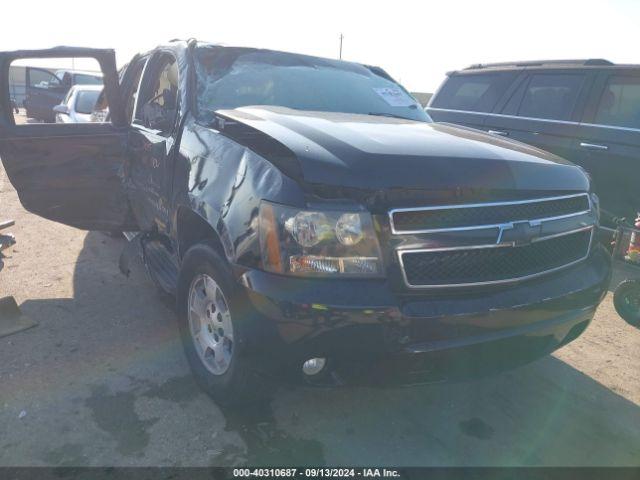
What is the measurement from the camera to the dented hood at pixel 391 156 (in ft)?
6.85

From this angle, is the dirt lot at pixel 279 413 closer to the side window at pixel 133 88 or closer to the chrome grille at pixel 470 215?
the chrome grille at pixel 470 215

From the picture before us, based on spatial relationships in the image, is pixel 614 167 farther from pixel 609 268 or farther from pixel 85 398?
pixel 85 398

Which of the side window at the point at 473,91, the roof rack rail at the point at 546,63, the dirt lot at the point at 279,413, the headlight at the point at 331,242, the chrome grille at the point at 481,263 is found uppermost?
the roof rack rail at the point at 546,63

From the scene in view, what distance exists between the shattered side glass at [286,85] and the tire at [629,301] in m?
2.08

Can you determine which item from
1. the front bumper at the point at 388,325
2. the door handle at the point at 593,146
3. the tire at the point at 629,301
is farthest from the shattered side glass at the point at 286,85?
the door handle at the point at 593,146

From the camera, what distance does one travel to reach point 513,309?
223cm

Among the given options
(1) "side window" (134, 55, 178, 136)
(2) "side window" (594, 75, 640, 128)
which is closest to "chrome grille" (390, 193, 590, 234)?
(1) "side window" (134, 55, 178, 136)

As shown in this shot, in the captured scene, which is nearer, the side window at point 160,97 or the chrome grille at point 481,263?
the chrome grille at point 481,263

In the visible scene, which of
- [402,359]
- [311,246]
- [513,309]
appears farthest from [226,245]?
[513,309]

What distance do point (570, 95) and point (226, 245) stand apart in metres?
5.07

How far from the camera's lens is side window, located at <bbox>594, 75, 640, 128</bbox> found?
17.4ft

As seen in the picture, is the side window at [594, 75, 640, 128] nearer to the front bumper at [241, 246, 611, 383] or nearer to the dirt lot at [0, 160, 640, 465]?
the dirt lot at [0, 160, 640, 465]

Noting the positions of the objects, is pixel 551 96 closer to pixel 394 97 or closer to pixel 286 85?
pixel 394 97

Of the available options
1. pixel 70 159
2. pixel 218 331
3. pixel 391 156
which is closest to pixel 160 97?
pixel 70 159
